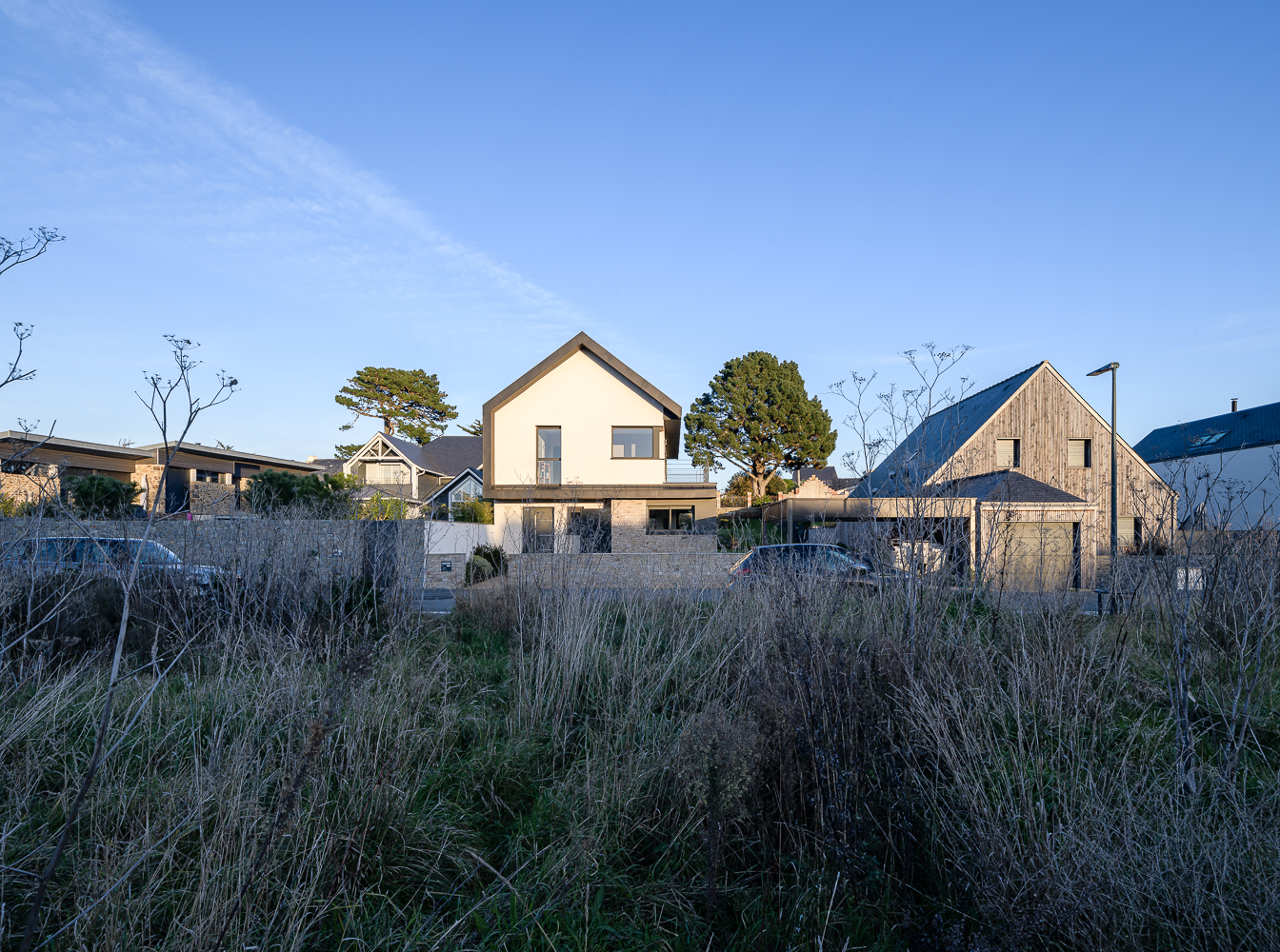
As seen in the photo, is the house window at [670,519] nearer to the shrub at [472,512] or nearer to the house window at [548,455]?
the house window at [548,455]

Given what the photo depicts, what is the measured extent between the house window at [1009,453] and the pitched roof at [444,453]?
77.5 feet

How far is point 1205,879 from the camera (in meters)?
2.53

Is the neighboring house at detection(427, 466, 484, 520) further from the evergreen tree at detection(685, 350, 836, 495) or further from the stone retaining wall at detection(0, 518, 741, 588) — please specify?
the stone retaining wall at detection(0, 518, 741, 588)

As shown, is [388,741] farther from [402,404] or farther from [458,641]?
[402,404]

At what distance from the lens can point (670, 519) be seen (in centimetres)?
2516

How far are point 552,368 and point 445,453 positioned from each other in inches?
730

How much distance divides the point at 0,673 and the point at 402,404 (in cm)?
4864

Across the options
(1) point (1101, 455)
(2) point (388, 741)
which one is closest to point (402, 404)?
(1) point (1101, 455)

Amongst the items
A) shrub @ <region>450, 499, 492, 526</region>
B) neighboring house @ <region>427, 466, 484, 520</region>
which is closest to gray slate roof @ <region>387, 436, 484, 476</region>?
neighboring house @ <region>427, 466, 484, 520</region>

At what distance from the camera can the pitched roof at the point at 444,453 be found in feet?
121

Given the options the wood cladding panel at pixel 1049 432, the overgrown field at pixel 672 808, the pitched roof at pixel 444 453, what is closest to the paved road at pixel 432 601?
the overgrown field at pixel 672 808

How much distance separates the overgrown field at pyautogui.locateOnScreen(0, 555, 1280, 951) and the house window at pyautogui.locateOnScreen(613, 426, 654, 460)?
1902 centimetres

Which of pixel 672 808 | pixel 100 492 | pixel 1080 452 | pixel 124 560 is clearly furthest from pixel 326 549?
pixel 1080 452

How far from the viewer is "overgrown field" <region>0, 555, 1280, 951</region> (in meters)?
2.47
